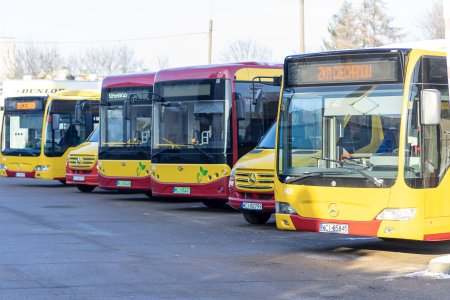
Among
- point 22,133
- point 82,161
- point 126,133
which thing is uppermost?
point 22,133

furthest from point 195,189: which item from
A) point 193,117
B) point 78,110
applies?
point 78,110

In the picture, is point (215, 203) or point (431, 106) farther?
point (215, 203)

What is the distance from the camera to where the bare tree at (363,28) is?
8150 cm

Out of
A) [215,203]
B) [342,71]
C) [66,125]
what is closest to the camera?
[342,71]

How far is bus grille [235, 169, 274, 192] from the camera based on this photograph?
18.2m

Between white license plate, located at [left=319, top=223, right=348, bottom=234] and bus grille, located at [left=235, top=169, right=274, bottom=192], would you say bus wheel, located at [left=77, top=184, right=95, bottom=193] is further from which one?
white license plate, located at [left=319, top=223, right=348, bottom=234]

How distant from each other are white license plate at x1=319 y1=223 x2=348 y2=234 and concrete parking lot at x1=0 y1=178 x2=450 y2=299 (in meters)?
0.43

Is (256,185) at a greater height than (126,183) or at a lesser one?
greater

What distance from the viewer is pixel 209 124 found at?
21.5m

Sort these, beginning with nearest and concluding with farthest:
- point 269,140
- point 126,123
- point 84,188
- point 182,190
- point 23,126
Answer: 1. point 269,140
2. point 182,190
3. point 126,123
4. point 84,188
5. point 23,126

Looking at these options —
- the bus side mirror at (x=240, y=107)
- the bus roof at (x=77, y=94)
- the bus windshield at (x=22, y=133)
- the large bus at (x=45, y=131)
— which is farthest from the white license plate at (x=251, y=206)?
the bus roof at (x=77, y=94)

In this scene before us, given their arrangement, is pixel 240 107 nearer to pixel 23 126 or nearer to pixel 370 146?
pixel 370 146

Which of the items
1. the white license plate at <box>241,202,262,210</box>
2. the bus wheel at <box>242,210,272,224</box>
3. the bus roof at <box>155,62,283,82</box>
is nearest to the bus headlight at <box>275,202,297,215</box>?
the white license plate at <box>241,202,262,210</box>

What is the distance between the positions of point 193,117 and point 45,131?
10.6m
